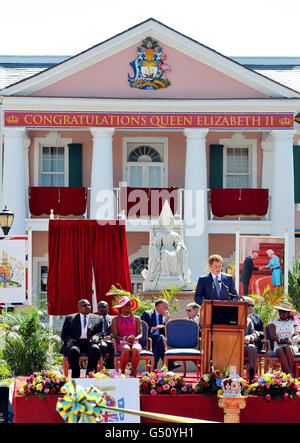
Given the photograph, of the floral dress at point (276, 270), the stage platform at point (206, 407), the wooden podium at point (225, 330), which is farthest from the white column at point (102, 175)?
the stage platform at point (206, 407)

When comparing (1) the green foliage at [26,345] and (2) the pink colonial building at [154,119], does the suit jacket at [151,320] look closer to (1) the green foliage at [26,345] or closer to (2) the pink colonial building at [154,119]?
(1) the green foliage at [26,345]

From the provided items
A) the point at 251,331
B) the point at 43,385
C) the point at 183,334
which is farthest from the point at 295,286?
the point at 43,385

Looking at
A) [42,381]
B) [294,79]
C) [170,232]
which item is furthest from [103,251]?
[294,79]

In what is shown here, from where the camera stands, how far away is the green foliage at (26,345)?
1639 centimetres

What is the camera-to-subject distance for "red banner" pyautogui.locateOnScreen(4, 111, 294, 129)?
27875 millimetres

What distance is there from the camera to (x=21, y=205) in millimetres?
27891

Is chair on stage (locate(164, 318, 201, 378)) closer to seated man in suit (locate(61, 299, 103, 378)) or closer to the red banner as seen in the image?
seated man in suit (locate(61, 299, 103, 378))

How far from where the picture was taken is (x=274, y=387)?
13000 mm

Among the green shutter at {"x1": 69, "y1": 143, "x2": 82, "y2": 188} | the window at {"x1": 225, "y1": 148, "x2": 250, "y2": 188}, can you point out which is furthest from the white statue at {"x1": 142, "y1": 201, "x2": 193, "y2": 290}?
the window at {"x1": 225, "y1": 148, "x2": 250, "y2": 188}

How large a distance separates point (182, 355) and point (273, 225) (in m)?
14.1

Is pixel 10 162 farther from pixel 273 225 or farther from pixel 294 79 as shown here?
pixel 294 79

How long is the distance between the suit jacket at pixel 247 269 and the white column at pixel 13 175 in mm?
9553

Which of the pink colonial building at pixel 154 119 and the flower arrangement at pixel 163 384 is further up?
the pink colonial building at pixel 154 119
